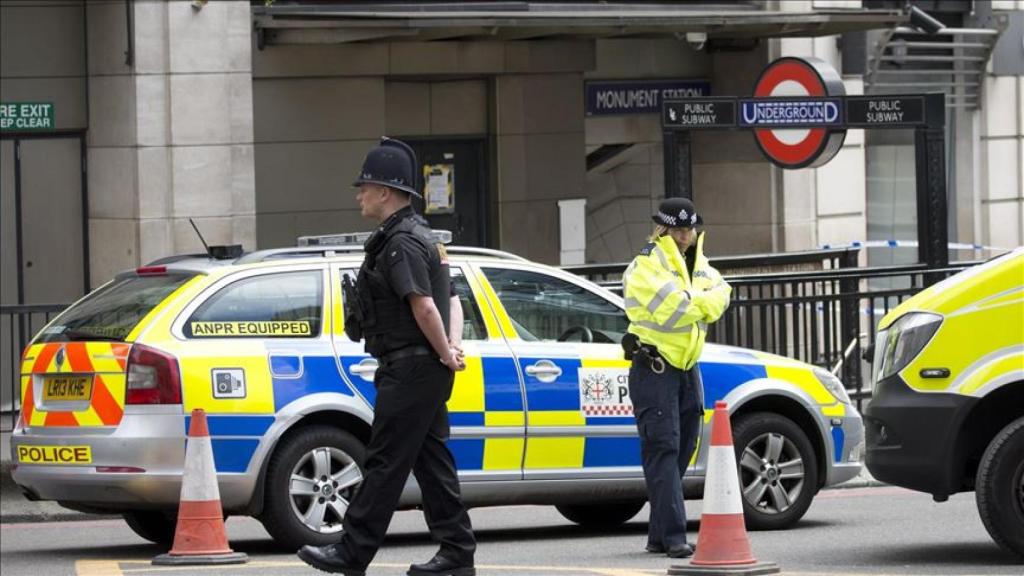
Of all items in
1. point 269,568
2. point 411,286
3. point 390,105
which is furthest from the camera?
point 390,105

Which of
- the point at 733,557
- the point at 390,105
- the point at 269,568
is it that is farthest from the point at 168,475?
the point at 390,105

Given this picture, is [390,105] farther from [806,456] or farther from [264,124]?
[806,456]

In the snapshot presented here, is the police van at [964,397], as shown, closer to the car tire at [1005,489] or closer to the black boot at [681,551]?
the car tire at [1005,489]

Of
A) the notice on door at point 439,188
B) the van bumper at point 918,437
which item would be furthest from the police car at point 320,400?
the notice on door at point 439,188

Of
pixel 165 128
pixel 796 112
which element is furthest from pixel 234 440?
pixel 165 128

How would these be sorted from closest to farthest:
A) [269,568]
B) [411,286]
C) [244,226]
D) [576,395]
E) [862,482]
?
[411,286] → [269,568] → [576,395] → [862,482] → [244,226]

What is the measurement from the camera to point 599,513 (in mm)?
11984

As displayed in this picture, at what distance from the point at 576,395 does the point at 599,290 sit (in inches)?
30.1

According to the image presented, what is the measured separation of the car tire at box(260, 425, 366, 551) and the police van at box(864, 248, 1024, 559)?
2641mm

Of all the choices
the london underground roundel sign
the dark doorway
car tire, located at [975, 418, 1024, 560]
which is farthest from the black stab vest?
the dark doorway

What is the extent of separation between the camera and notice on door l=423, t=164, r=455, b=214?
2005 cm

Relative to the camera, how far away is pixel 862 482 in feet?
45.5

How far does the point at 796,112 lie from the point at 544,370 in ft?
16.2

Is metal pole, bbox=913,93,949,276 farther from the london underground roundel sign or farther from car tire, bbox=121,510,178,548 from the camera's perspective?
car tire, bbox=121,510,178,548
